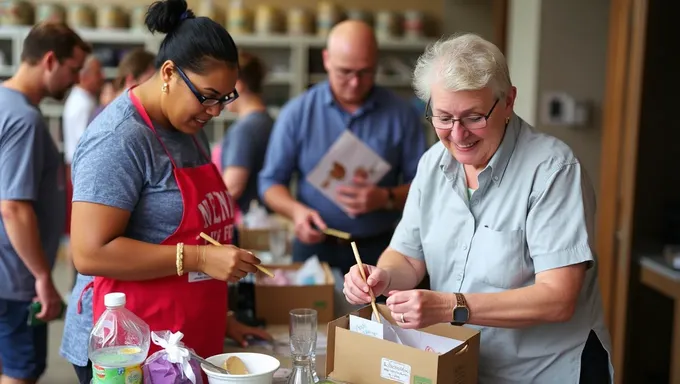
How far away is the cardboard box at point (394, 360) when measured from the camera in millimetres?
1458

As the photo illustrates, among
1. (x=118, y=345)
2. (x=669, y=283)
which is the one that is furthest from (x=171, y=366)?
(x=669, y=283)

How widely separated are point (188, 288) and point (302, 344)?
35 centimetres

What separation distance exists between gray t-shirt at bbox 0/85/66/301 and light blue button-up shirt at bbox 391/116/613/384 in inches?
60.6

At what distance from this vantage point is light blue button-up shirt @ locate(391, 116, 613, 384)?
5.35ft

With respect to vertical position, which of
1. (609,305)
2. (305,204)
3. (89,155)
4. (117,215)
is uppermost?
(89,155)

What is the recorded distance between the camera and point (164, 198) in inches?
68.9

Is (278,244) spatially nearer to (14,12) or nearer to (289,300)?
(289,300)

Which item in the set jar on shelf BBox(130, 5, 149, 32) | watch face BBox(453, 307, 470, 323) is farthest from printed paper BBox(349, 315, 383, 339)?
jar on shelf BBox(130, 5, 149, 32)

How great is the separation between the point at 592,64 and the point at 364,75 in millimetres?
1640

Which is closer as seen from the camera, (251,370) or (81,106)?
(251,370)

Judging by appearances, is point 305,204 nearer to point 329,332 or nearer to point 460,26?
point 329,332

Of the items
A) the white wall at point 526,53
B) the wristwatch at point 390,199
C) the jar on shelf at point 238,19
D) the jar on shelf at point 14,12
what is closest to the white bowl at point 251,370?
the wristwatch at point 390,199

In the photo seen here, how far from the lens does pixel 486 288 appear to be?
1717 millimetres

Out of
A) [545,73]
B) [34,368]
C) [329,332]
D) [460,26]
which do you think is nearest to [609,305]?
[545,73]
